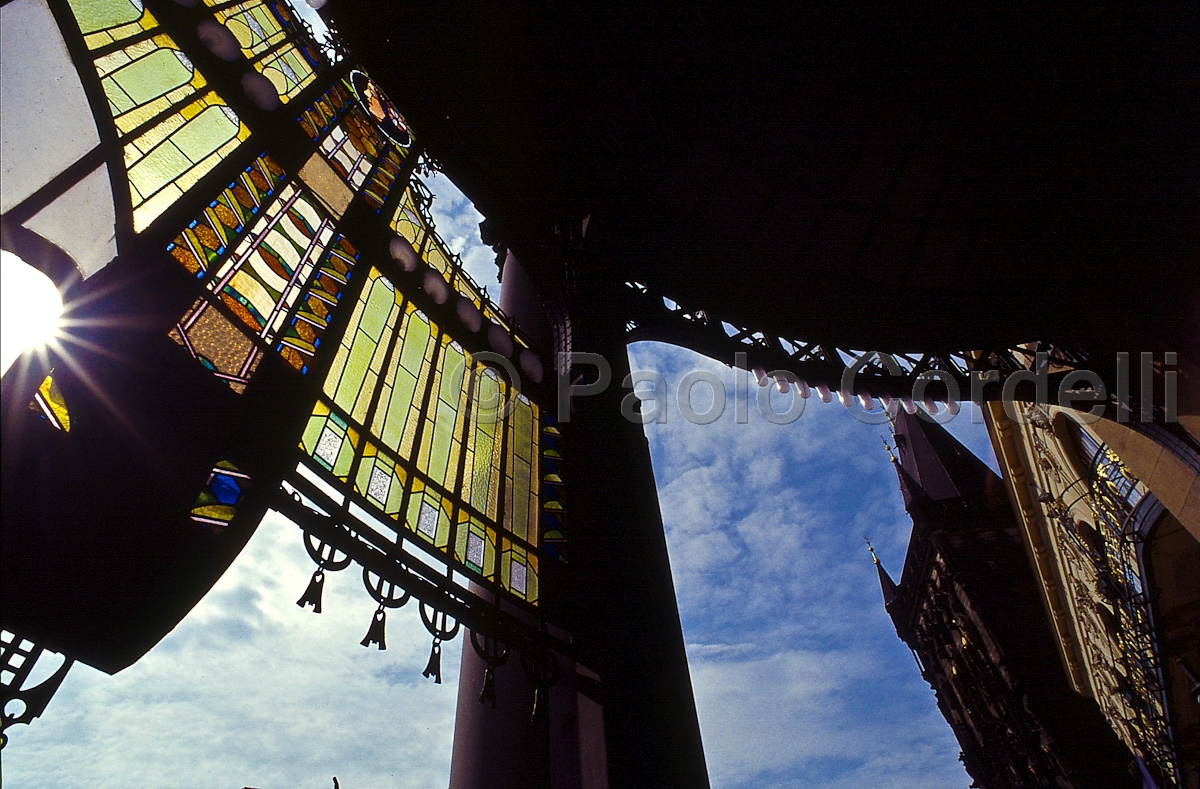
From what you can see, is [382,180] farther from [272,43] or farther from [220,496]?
[220,496]

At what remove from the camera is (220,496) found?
3080mm

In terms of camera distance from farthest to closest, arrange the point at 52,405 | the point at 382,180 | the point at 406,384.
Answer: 1. the point at 382,180
2. the point at 406,384
3. the point at 52,405

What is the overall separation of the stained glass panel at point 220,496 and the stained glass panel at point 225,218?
1.18 metres

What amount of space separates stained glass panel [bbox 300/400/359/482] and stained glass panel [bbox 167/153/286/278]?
3.50 ft

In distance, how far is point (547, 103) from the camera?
21.1 ft

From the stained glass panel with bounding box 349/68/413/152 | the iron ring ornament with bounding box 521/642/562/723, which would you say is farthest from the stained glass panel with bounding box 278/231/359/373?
the stained glass panel with bounding box 349/68/413/152

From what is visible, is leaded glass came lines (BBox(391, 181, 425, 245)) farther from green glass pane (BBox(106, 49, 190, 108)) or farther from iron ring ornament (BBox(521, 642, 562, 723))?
iron ring ornament (BBox(521, 642, 562, 723))

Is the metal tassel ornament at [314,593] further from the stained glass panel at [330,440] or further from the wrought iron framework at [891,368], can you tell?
the wrought iron framework at [891,368]

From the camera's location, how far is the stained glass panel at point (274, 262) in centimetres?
381

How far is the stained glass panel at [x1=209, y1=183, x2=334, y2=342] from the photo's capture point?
3812mm

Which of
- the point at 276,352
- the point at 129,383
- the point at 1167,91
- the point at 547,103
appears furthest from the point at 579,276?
the point at 1167,91

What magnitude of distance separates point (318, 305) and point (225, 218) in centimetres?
80

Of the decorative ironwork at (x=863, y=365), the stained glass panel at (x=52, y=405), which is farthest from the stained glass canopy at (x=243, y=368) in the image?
the decorative ironwork at (x=863, y=365)

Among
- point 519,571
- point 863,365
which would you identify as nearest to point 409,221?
point 519,571
